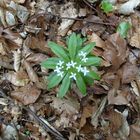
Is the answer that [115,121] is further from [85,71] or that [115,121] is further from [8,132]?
[8,132]

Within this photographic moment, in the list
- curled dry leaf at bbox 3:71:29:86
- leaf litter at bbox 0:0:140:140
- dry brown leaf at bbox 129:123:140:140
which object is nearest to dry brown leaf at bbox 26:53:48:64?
leaf litter at bbox 0:0:140:140

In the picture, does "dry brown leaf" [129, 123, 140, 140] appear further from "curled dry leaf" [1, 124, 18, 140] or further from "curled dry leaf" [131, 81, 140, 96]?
"curled dry leaf" [1, 124, 18, 140]

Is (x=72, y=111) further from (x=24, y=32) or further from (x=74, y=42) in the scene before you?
(x=24, y=32)

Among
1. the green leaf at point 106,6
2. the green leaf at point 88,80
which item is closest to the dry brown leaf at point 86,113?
the green leaf at point 88,80

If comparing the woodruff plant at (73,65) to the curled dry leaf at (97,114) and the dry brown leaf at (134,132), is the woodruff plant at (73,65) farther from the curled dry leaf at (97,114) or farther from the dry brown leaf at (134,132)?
the dry brown leaf at (134,132)

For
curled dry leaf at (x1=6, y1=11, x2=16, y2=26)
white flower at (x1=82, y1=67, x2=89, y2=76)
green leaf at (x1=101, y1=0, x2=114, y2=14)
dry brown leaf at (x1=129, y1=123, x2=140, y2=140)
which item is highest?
green leaf at (x1=101, y1=0, x2=114, y2=14)

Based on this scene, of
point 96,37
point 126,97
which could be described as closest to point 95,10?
point 96,37
